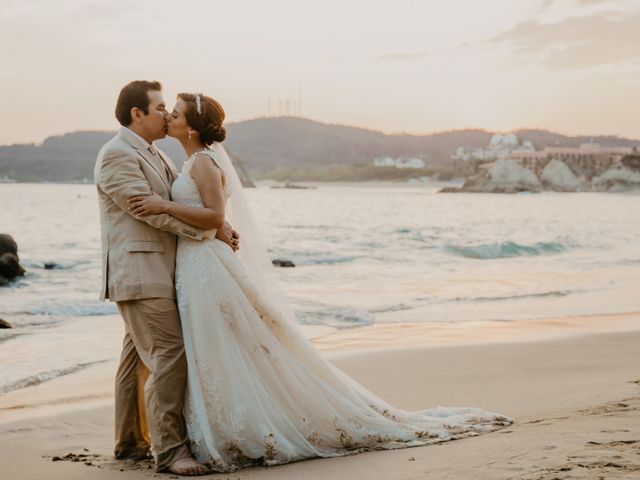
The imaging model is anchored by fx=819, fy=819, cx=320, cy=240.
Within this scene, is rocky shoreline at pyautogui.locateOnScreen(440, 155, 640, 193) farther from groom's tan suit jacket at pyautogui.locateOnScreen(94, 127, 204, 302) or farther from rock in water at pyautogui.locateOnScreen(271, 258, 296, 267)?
groom's tan suit jacket at pyautogui.locateOnScreen(94, 127, 204, 302)

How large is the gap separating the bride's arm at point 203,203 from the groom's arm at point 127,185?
32 mm

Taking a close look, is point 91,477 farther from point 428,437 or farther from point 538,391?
point 538,391

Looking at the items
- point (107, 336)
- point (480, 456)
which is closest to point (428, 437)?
point (480, 456)

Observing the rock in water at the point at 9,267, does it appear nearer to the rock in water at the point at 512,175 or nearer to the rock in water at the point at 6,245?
the rock in water at the point at 6,245

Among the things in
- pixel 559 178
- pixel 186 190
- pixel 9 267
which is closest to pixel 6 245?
pixel 9 267

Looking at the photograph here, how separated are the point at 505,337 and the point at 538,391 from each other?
3.34 meters

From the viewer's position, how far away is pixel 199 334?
4641mm

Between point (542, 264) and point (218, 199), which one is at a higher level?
point (218, 199)

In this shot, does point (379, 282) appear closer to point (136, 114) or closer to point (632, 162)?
point (136, 114)

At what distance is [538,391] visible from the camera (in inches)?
256

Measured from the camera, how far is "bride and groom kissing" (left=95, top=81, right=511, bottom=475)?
4.59 metres

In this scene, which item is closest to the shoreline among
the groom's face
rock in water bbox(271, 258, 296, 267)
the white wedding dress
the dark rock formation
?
the white wedding dress

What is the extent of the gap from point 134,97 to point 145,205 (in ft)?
2.26

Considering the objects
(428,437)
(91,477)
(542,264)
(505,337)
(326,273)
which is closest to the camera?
(91,477)
